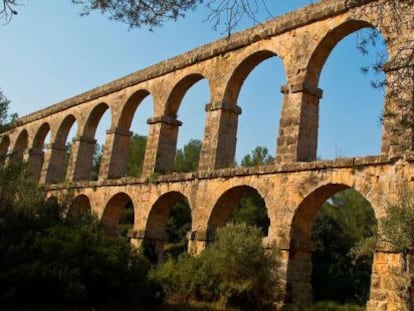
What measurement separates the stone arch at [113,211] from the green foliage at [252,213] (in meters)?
6.10

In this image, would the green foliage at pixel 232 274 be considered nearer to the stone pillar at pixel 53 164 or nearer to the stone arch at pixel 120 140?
the stone arch at pixel 120 140

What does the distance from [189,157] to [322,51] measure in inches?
851

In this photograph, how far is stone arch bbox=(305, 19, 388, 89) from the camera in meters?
12.5

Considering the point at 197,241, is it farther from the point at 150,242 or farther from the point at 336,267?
the point at 336,267

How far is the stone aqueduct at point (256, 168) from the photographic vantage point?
10.6 m

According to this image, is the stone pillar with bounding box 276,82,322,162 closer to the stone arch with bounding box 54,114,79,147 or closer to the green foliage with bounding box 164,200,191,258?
the stone arch with bounding box 54,114,79,147

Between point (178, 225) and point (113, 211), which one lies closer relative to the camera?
point (113, 211)

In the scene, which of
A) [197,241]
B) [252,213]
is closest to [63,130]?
[252,213]

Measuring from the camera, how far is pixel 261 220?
24078mm

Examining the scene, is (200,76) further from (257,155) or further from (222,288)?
(257,155)

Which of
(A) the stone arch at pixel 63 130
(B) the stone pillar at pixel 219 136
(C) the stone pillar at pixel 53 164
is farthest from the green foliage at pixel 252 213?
(B) the stone pillar at pixel 219 136

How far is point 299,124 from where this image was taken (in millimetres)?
12633

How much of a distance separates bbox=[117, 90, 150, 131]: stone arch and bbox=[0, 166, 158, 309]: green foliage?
25.8 ft

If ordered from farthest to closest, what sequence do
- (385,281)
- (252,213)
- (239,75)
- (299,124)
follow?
1. (252,213)
2. (239,75)
3. (299,124)
4. (385,281)
